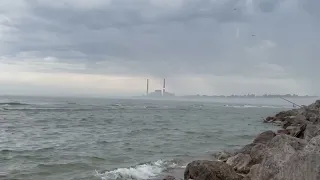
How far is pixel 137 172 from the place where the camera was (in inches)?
536

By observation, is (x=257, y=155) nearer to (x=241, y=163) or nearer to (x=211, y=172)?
(x=241, y=163)

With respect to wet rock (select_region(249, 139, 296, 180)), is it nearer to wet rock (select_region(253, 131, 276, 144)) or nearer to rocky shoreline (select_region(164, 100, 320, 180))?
rocky shoreline (select_region(164, 100, 320, 180))

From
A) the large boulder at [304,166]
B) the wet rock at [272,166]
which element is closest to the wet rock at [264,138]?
the wet rock at [272,166]

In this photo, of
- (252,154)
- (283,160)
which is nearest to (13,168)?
(252,154)

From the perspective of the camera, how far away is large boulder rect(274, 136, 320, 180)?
21.7ft

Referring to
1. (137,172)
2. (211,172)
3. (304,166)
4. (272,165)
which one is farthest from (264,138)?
(304,166)

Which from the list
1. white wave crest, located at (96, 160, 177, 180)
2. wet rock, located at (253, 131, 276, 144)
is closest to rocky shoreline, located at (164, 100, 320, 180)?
white wave crest, located at (96, 160, 177, 180)

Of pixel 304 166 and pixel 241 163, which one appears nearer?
pixel 304 166

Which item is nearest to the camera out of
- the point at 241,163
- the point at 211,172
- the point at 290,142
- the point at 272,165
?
the point at 272,165

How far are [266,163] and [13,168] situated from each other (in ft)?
34.8

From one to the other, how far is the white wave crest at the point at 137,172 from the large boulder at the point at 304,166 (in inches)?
256

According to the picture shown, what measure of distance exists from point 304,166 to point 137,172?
7954 mm

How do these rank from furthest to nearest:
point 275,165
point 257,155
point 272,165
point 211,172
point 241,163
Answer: point 241,163 → point 257,155 → point 211,172 → point 272,165 → point 275,165

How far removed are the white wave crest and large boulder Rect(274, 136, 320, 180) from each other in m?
6.51
